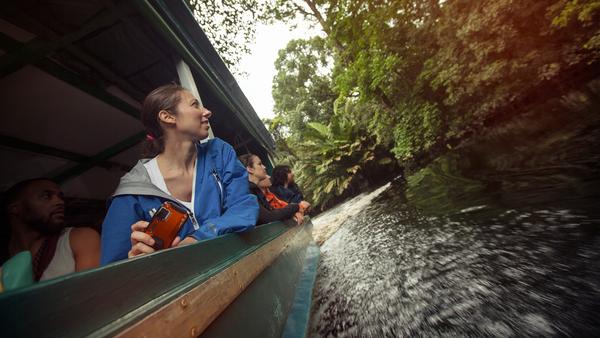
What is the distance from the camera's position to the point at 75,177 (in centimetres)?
336

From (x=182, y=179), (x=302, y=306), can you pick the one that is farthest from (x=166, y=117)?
(x=302, y=306)

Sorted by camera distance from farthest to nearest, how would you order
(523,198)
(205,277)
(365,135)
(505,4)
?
(365,135) < (505,4) < (523,198) < (205,277)

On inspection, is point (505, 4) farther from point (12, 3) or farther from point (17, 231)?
point (17, 231)

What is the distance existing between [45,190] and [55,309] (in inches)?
77.2

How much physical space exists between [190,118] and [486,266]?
204cm

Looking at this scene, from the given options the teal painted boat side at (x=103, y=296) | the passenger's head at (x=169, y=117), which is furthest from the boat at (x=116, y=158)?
the passenger's head at (x=169, y=117)

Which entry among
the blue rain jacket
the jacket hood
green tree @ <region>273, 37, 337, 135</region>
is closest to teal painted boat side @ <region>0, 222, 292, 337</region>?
the blue rain jacket

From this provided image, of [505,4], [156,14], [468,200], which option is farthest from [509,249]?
[505,4]

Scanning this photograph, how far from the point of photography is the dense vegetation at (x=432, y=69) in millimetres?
5758

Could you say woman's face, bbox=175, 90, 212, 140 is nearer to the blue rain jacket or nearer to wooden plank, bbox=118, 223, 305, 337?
the blue rain jacket

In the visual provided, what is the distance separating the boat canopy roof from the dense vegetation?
5972 millimetres

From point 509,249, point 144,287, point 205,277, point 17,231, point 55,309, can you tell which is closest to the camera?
point 55,309

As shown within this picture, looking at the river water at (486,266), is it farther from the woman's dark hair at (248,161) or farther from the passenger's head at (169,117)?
the woman's dark hair at (248,161)

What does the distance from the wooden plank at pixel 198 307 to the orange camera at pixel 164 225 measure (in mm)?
300
